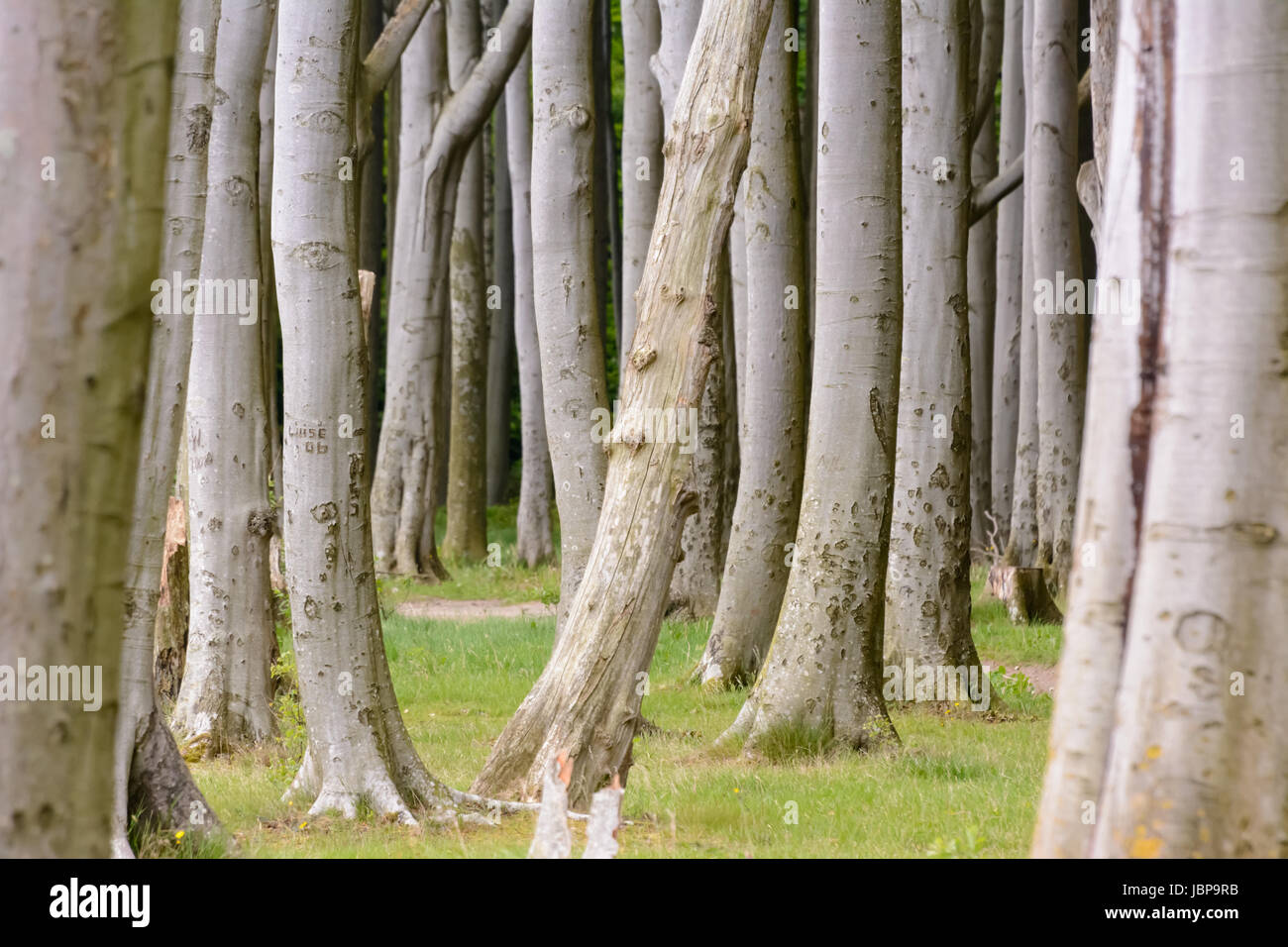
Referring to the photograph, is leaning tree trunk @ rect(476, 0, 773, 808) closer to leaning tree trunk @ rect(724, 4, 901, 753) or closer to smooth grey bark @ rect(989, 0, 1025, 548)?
leaning tree trunk @ rect(724, 4, 901, 753)

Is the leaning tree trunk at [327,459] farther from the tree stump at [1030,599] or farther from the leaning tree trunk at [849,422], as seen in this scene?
the tree stump at [1030,599]

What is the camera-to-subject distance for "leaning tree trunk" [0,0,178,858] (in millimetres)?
2373

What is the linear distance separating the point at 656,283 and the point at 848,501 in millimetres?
2026

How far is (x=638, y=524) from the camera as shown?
594 centimetres

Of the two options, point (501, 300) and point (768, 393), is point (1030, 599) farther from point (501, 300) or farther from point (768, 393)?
point (501, 300)

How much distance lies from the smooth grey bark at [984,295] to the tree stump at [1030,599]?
4151mm

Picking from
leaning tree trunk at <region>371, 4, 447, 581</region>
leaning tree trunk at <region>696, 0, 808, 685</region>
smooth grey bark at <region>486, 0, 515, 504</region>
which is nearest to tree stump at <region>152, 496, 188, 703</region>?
leaning tree trunk at <region>696, 0, 808, 685</region>

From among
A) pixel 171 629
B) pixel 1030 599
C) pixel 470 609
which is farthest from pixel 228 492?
pixel 1030 599

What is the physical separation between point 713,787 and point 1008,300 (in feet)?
44.0

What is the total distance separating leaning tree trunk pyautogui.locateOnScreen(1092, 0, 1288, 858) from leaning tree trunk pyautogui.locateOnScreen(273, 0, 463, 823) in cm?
346

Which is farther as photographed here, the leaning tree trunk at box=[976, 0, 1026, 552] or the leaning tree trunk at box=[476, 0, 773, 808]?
the leaning tree trunk at box=[976, 0, 1026, 552]

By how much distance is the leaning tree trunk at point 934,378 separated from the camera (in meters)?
9.18
